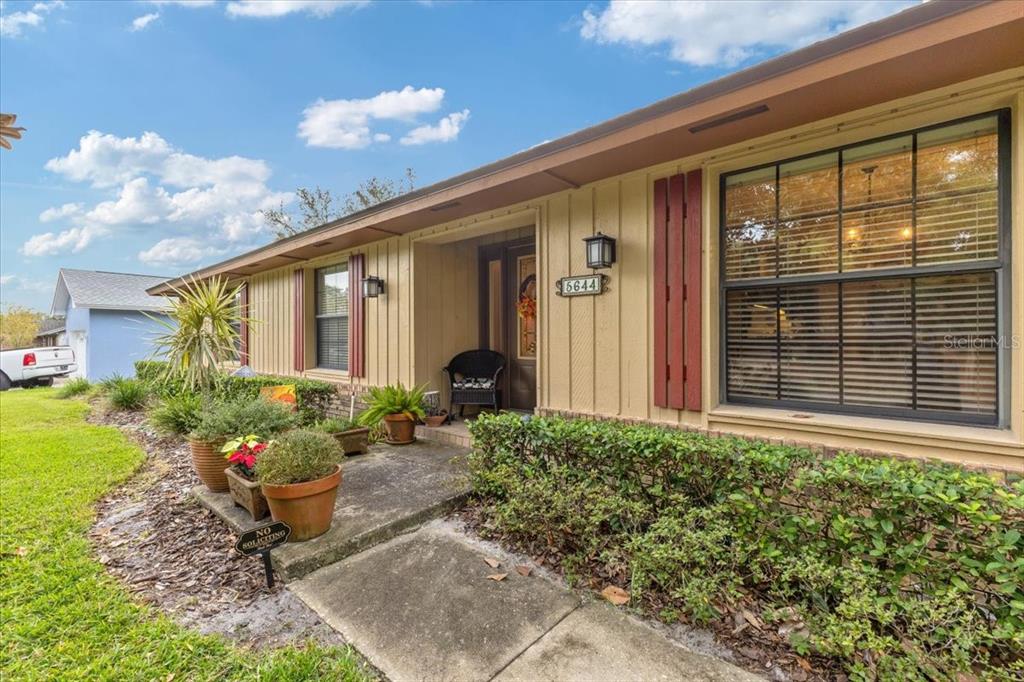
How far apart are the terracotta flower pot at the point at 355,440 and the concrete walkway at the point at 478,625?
1943 millimetres

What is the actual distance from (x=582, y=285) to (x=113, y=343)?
65.0 ft

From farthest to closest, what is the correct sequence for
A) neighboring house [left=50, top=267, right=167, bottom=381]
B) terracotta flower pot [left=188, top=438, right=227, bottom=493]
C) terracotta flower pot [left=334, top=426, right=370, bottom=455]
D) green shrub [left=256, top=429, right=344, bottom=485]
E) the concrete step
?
neighboring house [left=50, top=267, right=167, bottom=381] → terracotta flower pot [left=334, top=426, right=370, bottom=455] → terracotta flower pot [left=188, top=438, right=227, bottom=493] → green shrub [left=256, top=429, right=344, bottom=485] → the concrete step

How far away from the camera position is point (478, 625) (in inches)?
80.5

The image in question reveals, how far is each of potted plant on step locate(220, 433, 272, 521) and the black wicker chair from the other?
8.02 feet

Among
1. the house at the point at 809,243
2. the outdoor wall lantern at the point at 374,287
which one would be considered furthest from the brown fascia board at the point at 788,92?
the outdoor wall lantern at the point at 374,287

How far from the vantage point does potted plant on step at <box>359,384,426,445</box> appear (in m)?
4.90

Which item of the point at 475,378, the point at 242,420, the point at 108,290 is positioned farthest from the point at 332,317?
the point at 108,290

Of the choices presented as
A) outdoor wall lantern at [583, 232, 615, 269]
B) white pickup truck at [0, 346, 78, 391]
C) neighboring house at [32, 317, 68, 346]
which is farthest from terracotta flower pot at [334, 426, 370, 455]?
neighboring house at [32, 317, 68, 346]

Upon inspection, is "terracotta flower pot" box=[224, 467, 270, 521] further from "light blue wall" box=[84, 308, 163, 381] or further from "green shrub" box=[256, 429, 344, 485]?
"light blue wall" box=[84, 308, 163, 381]

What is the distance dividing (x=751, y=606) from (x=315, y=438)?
2.66 meters

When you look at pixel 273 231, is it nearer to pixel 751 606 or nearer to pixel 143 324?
pixel 143 324

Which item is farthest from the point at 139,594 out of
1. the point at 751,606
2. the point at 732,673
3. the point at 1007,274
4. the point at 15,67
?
the point at 15,67

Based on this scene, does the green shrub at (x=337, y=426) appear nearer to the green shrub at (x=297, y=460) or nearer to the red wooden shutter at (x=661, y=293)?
the green shrub at (x=297, y=460)

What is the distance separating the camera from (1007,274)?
234cm
